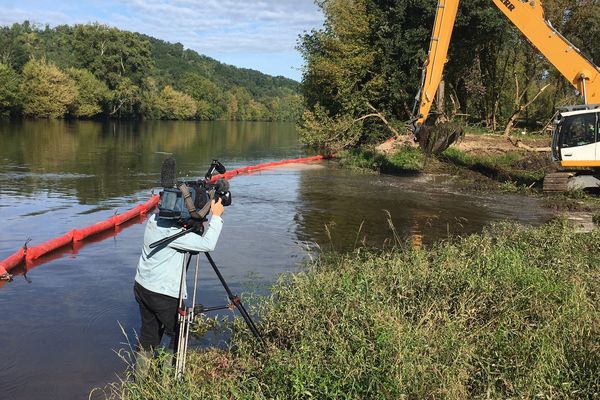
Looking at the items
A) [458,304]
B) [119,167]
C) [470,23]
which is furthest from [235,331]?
[470,23]

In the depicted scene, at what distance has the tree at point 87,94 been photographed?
254 feet

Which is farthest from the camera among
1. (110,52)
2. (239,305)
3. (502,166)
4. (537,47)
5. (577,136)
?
(110,52)

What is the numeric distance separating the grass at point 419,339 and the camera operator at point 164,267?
528 millimetres

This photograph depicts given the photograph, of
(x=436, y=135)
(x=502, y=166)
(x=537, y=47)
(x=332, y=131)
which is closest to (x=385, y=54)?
(x=332, y=131)

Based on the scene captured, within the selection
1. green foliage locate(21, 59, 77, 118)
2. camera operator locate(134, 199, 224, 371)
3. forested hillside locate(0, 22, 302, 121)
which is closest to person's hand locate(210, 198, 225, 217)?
camera operator locate(134, 199, 224, 371)

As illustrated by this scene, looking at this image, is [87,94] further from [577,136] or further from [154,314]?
[154,314]

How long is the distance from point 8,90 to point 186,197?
230 ft

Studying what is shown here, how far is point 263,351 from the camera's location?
5.20 meters

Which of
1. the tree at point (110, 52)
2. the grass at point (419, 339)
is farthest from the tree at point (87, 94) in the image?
the grass at point (419, 339)

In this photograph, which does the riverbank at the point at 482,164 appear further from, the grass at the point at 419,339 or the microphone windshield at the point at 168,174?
the microphone windshield at the point at 168,174

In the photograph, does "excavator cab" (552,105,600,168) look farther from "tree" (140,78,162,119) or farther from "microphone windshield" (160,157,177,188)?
"tree" (140,78,162,119)

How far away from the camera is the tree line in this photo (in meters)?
29.0

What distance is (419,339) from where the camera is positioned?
4.28 meters

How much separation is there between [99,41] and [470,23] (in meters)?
78.4
